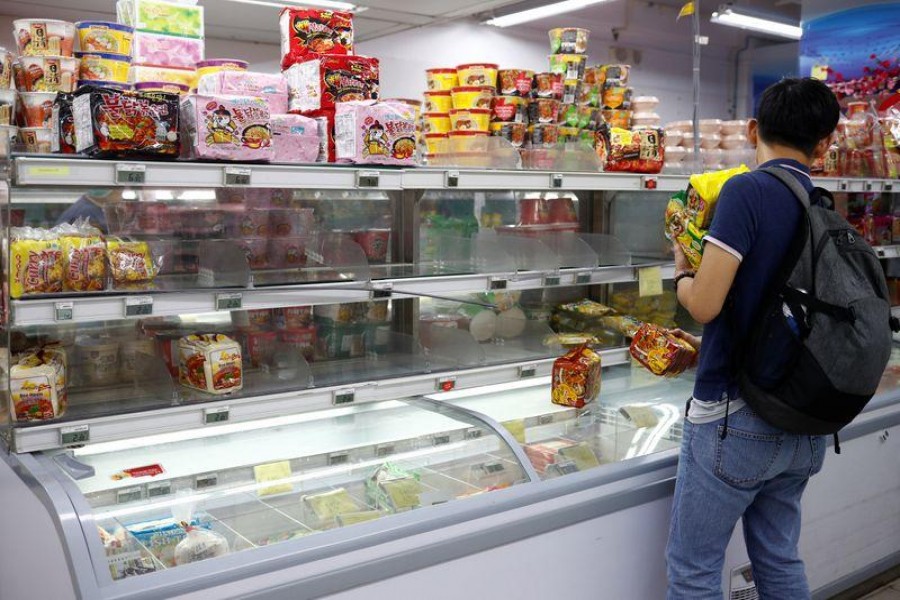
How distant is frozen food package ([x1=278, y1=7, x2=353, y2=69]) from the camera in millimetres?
2898

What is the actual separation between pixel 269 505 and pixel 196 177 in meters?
0.95

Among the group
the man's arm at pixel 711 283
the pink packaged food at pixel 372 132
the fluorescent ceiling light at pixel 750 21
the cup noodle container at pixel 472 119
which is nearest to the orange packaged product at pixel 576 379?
the man's arm at pixel 711 283

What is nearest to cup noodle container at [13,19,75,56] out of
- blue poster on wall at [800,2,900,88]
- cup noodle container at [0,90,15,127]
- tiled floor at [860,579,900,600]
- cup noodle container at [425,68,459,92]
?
cup noodle container at [0,90,15,127]

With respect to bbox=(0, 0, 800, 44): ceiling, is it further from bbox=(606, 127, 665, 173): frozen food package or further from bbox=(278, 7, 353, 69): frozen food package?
bbox=(278, 7, 353, 69): frozen food package

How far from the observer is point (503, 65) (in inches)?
372

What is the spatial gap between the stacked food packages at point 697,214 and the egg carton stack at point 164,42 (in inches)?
62.6

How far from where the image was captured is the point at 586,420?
309 cm

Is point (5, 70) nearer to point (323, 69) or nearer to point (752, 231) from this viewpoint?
point (323, 69)

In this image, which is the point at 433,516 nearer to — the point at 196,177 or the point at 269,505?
the point at 269,505

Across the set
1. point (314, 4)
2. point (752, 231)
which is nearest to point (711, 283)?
point (752, 231)

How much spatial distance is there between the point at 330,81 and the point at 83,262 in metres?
0.95

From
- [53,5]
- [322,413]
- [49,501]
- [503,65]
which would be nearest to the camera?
[49,501]

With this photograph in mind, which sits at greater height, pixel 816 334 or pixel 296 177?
pixel 296 177

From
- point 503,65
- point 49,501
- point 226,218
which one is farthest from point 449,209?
point 503,65
